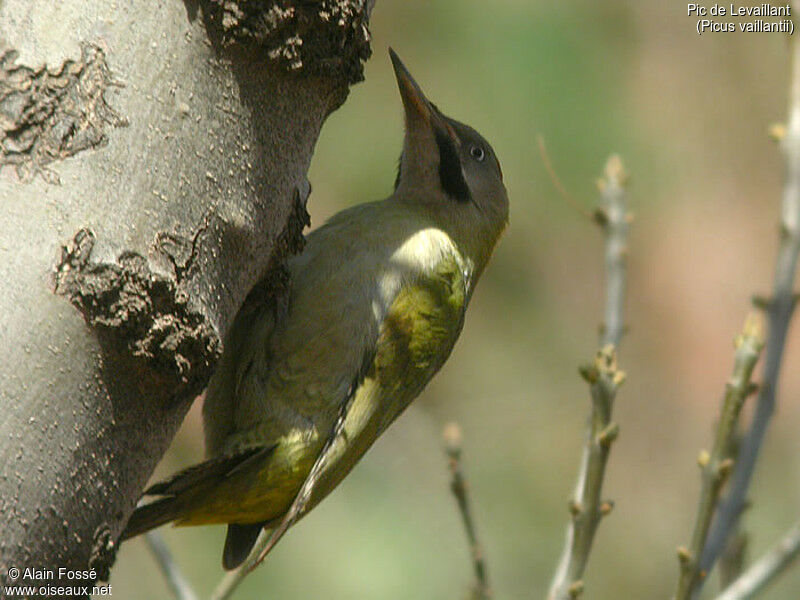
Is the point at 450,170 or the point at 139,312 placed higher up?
the point at 450,170

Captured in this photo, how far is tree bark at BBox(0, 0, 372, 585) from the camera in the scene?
157 cm

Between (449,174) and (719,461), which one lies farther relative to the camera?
(449,174)

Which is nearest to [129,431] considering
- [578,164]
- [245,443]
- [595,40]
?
[245,443]

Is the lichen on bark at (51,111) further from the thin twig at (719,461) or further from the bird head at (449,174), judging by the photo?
the bird head at (449,174)

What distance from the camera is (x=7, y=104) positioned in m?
1.64

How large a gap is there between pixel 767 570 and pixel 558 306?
5.12 meters

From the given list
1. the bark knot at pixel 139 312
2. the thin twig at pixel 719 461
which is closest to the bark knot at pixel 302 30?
the bark knot at pixel 139 312

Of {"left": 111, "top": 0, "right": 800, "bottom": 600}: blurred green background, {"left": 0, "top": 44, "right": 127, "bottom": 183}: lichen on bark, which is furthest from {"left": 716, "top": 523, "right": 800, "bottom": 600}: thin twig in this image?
{"left": 111, "top": 0, "right": 800, "bottom": 600}: blurred green background

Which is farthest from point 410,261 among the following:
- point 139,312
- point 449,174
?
point 139,312

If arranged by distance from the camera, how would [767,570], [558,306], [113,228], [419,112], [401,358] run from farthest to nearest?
1. [558,306]
2. [419,112]
3. [401,358]
4. [767,570]
5. [113,228]

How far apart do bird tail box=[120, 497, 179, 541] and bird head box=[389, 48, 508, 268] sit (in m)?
1.37

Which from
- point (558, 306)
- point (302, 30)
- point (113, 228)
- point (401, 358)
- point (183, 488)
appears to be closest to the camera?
point (113, 228)

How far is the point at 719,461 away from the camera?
2367 millimetres

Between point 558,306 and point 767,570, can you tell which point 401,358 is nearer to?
point 767,570
